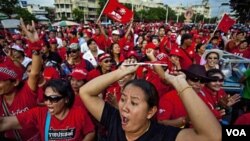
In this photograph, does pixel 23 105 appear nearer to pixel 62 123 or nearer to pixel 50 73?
pixel 62 123

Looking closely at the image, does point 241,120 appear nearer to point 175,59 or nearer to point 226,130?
point 226,130

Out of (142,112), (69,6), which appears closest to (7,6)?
(142,112)

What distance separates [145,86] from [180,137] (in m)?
0.43

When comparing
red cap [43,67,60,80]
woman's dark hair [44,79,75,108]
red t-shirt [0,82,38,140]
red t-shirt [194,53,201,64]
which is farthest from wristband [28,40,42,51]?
red t-shirt [194,53,201,64]

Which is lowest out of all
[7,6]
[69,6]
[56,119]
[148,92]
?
[56,119]

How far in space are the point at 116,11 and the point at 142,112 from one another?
7.39 meters

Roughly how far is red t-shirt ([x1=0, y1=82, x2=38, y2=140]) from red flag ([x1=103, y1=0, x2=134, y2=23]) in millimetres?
6051

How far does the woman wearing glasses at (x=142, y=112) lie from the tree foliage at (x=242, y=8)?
677 inches

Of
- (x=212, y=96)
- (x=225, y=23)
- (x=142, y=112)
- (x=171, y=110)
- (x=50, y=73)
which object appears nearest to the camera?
(x=142, y=112)

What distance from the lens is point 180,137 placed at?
196cm

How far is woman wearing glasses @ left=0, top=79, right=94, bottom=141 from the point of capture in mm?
2787

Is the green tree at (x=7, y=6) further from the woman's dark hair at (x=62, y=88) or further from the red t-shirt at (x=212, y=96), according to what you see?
the woman's dark hair at (x=62, y=88)

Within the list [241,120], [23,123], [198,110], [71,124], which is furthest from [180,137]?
[23,123]

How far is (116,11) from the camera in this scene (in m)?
9.12
